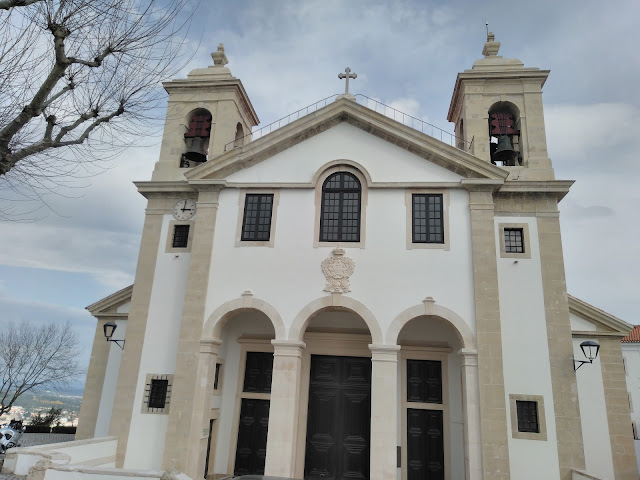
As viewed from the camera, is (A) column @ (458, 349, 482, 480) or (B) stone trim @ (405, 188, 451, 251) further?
(B) stone trim @ (405, 188, 451, 251)

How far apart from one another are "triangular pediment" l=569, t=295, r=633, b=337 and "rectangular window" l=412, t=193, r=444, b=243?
15.7ft

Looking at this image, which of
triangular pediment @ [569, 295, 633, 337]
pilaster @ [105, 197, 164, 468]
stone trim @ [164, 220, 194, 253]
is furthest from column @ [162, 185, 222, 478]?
triangular pediment @ [569, 295, 633, 337]

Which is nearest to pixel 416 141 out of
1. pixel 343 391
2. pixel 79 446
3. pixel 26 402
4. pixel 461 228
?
pixel 461 228

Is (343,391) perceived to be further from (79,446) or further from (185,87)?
(185,87)

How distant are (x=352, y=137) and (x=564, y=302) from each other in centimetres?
721

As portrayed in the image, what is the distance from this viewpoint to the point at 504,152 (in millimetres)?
13812

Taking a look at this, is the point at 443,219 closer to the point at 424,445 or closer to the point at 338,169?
the point at 338,169

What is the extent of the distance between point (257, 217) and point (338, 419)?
6183 millimetres

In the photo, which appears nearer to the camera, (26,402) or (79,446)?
(79,446)

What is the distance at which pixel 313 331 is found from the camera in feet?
45.7

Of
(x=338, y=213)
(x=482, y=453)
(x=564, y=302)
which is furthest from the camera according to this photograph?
(x=338, y=213)

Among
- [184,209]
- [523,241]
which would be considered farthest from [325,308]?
[523,241]

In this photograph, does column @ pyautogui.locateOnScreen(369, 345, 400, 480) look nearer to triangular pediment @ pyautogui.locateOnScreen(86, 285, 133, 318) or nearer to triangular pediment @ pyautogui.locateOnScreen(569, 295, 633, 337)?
triangular pediment @ pyautogui.locateOnScreen(569, 295, 633, 337)

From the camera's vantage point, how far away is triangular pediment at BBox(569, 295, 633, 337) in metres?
13.3
